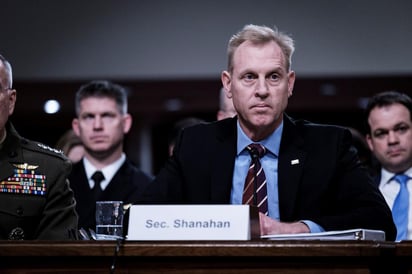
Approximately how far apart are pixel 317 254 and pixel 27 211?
1.22 meters

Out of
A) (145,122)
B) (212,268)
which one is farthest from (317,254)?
(145,122)

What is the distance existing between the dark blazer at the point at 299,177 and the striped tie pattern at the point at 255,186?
6 centimetres

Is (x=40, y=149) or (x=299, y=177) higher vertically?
(x=40, y=149)

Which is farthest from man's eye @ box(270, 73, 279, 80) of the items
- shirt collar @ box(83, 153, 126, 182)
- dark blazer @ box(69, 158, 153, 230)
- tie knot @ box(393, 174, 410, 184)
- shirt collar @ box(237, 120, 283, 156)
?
shirt collar @ box(83, 153, 126, 182)

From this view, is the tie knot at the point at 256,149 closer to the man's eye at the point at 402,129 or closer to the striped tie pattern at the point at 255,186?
the striped tie pattern at the point at 255,186

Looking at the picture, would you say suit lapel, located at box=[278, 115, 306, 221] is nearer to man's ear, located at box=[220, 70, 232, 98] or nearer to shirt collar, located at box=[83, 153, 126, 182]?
man's ear, located at box=[220, 70, 232, 98]

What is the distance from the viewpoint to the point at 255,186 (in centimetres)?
283

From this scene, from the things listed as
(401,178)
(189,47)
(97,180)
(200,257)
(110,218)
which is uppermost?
(189,47)

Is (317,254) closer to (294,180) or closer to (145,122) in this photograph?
(294,180)

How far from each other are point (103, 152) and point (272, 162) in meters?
1.78

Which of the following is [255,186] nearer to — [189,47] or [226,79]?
[226,79]

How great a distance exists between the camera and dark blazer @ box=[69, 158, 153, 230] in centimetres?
440

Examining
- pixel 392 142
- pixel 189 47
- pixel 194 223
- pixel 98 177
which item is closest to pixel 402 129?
pixel 392 142

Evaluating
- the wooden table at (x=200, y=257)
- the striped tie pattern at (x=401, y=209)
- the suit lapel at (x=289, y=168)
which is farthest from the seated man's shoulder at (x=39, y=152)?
the striped tie pattern at (x=401, y=209)
